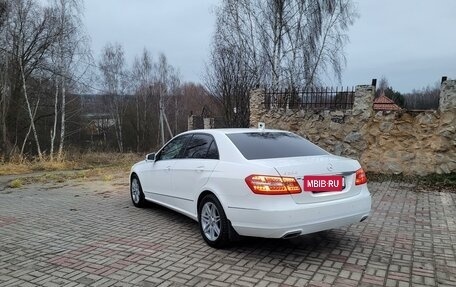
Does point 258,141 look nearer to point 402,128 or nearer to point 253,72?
point 402,128

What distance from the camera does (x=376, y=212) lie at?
6.79 meters

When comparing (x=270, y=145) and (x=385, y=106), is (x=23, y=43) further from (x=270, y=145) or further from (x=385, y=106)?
(x=270, y=145)

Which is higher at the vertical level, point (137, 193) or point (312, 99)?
point (312, 99)

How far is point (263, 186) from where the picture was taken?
13.7 feet

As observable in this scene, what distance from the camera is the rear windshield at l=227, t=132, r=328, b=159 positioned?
480 cm

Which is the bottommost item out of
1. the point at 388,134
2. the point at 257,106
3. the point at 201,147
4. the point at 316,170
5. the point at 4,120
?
the point at 316,170

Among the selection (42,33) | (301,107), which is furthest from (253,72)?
Result: (42,33)

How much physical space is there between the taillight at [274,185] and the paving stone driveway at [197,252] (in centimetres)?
79

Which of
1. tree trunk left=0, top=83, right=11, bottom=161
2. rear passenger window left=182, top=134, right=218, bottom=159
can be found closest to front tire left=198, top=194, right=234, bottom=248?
rear passenger window left=182, top=134, right=218, bottom=159

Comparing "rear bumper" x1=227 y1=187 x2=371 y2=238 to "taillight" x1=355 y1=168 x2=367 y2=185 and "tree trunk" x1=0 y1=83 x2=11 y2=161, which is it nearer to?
"taillight" x1=355 y1=168 x2=367 y2=185

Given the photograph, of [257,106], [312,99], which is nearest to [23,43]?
[257,106]

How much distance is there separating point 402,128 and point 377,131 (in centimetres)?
63

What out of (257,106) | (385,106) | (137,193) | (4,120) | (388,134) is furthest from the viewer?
(4,120)

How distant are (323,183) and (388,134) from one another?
7096 mm
